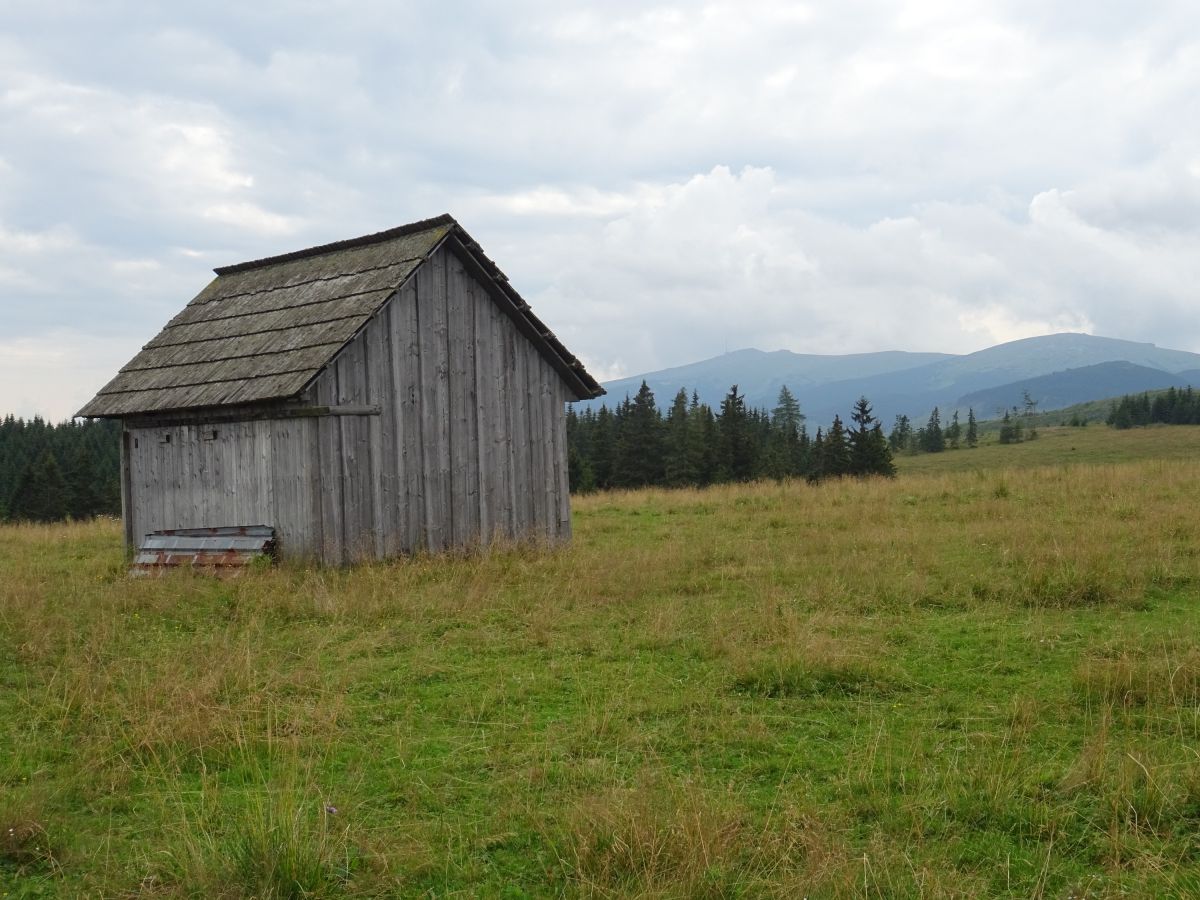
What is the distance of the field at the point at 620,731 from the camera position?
4.30 m

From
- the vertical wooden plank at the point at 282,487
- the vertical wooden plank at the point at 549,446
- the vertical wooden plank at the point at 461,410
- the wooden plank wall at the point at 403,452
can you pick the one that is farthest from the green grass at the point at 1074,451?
the vertical wooden plank at the point at 282,487

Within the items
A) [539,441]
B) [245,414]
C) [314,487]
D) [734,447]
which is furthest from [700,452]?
[314,487]

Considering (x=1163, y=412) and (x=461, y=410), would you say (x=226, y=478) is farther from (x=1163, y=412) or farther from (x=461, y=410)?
(x=1163, y=412)

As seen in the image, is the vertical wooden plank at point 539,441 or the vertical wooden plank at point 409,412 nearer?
the vertical wooden plank at point 409,412

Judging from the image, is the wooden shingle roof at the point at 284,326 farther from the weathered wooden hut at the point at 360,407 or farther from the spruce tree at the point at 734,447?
the spruce tree at the point at 734,447

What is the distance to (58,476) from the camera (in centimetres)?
5681

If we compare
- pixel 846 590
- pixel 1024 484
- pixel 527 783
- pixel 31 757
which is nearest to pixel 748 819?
pixel 527 783

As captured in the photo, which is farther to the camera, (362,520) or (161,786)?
(362,520)

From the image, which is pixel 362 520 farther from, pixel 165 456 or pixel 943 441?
pixel 943 441

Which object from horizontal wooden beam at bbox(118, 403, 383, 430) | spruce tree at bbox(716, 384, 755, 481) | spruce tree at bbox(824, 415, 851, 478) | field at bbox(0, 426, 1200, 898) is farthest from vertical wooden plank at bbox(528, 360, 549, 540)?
spruce tree at bbox(716, 384, 755, 481)

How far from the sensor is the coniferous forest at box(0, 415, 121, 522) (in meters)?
56.2

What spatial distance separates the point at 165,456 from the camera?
1688cm

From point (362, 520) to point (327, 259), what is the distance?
576 centimetres

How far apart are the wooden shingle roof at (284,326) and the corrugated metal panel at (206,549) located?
2072 millimetres
